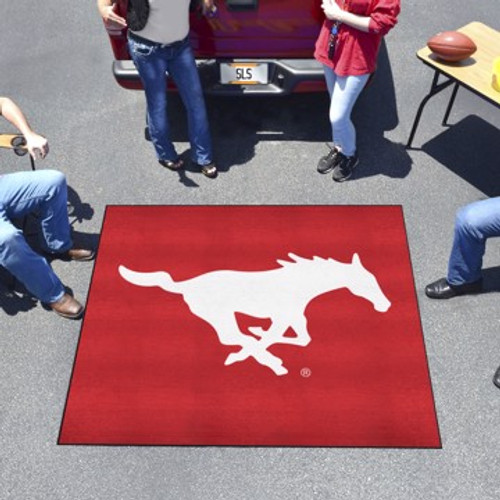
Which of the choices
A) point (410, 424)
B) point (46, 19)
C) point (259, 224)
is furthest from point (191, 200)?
point (46, 19)

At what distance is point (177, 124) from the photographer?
4.98m

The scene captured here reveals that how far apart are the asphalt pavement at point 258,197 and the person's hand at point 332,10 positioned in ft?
4.07

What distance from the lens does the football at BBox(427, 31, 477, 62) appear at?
4.00 metres

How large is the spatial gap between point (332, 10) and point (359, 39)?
0.25 metres

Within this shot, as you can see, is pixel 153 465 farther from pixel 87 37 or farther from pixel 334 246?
pixel 87 37

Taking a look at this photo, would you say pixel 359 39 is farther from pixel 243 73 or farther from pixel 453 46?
pixel 243 73

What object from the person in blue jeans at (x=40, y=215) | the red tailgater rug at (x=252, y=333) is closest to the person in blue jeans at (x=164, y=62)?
the red tailgater rug at (x=252, y=333)

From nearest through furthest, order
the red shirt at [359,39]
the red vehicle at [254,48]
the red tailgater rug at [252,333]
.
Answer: the red tailgater rug at [252,333], the red shirt at [359,39], the red vehicle at [254,48]

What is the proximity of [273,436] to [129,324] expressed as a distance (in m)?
1.14

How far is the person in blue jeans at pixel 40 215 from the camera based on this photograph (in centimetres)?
344

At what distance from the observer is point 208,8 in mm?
3865

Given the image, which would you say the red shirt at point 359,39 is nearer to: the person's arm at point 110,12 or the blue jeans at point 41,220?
the person's arm at point 110,12

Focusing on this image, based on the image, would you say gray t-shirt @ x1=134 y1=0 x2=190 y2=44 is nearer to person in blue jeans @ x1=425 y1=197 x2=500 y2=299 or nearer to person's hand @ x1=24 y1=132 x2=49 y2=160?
person's hand @ x1=24 y1=132 x2=49 y2=160

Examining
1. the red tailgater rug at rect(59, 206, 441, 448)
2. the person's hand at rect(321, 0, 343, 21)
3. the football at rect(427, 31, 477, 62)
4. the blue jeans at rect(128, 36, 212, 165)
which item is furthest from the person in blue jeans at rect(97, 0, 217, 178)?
the football at rect(427, 31, 477, 62)
